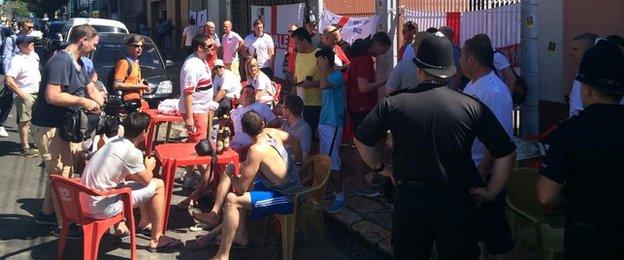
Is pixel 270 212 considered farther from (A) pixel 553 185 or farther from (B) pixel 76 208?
(A) pixel 553 185

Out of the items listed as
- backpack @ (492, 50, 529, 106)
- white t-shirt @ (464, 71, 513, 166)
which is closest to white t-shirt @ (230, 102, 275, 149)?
backpack @ (492, 50, 529, 106)

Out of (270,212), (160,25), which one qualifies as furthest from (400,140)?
(160,25)

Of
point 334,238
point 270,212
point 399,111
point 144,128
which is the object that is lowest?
point 334,238

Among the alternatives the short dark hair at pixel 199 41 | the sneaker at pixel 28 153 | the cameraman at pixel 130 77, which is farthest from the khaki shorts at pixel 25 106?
the short dark hair at pixel 199 41

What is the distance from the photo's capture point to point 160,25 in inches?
979

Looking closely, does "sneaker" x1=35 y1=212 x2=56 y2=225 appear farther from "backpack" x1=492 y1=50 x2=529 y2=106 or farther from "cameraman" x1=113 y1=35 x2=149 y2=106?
"backpack" x1=492 y1=50 x2=529 y2=106

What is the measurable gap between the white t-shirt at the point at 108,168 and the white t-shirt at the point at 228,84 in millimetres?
3326

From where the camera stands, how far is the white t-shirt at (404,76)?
5828 millimetres

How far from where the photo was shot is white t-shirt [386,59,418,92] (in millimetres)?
5828

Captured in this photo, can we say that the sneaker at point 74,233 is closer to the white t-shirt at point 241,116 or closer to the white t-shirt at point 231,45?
the white t-shirt at point 241,116

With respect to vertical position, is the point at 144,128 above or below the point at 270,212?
above

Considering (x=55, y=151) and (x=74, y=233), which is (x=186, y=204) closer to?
(x=74, y=233)

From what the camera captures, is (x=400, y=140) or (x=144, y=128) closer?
(x=400, y=140)

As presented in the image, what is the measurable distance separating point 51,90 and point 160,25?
2005 centimetres
